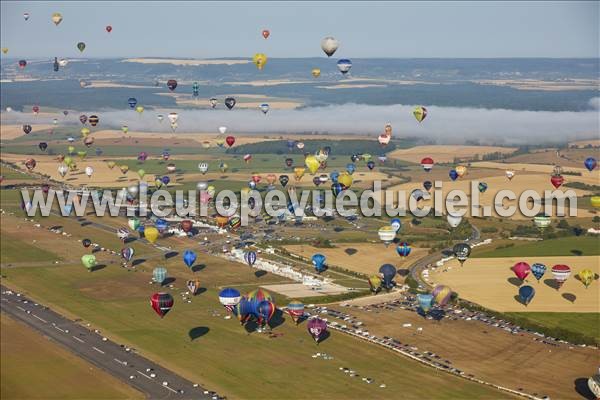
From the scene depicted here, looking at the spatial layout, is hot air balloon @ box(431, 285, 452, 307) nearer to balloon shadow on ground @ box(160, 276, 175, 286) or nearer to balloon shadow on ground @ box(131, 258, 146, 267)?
balloon shadow on ground @ box(160, 276, 175, 286)

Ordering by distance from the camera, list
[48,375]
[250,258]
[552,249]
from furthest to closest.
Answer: [552,249] → [250,258] → [48,375]

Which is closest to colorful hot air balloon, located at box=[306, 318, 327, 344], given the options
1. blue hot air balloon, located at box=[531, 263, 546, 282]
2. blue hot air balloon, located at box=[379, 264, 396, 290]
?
blue hot air balloon, located at box=[379, 264, 396, 290]

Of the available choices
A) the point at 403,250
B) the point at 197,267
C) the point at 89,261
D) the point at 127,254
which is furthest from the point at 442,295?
the point at 89,261

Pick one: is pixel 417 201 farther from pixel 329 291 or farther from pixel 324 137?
pixel 324 137

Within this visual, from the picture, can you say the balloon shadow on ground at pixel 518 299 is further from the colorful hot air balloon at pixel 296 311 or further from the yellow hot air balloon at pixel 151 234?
the yellow hot air balloon at pixel 151 234

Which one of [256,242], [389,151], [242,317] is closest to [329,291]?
[242,317]

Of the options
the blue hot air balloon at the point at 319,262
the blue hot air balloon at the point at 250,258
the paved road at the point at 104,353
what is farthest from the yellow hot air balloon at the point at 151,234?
the paved road at the point at 104,353

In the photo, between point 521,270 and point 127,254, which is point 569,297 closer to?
point 521,270
